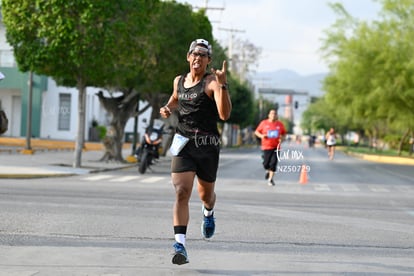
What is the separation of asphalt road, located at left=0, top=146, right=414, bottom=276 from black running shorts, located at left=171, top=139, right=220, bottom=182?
2.86ft

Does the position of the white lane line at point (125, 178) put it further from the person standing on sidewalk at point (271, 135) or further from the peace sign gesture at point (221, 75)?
the peace sign gesture at point (221, 75)

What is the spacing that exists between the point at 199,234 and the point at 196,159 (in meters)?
2.58

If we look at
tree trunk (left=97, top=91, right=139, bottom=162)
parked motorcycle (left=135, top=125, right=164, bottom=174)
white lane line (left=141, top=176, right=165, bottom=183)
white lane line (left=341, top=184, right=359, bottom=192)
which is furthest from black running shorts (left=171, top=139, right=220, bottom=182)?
tree trunk (left=97, top=91, right=139, bottom=162)

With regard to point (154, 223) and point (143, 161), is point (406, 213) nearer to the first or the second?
point (154, 223)

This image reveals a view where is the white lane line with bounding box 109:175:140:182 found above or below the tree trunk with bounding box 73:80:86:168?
below

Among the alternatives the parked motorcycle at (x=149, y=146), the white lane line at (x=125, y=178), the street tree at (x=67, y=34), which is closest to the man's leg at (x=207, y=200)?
the white lane line at (x=125, y=178)

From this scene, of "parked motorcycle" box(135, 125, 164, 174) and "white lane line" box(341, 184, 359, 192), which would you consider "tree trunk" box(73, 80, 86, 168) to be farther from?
"white lane line" box(341, 184, 359, 192)

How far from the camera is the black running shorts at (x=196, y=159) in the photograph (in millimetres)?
7453

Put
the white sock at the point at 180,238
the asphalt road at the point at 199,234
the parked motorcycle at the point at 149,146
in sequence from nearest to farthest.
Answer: the white sock at the point at 180,238, the asphalt road at the point at 199,234, the parked motorcycle at the point at 149,146

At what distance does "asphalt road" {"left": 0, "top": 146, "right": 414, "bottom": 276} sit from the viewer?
7.35m

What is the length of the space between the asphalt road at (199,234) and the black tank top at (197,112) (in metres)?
1.24

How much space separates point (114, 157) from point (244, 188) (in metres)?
12.6

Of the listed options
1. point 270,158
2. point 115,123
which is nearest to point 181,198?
point 270,158

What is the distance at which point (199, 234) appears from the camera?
9867 millimetres
